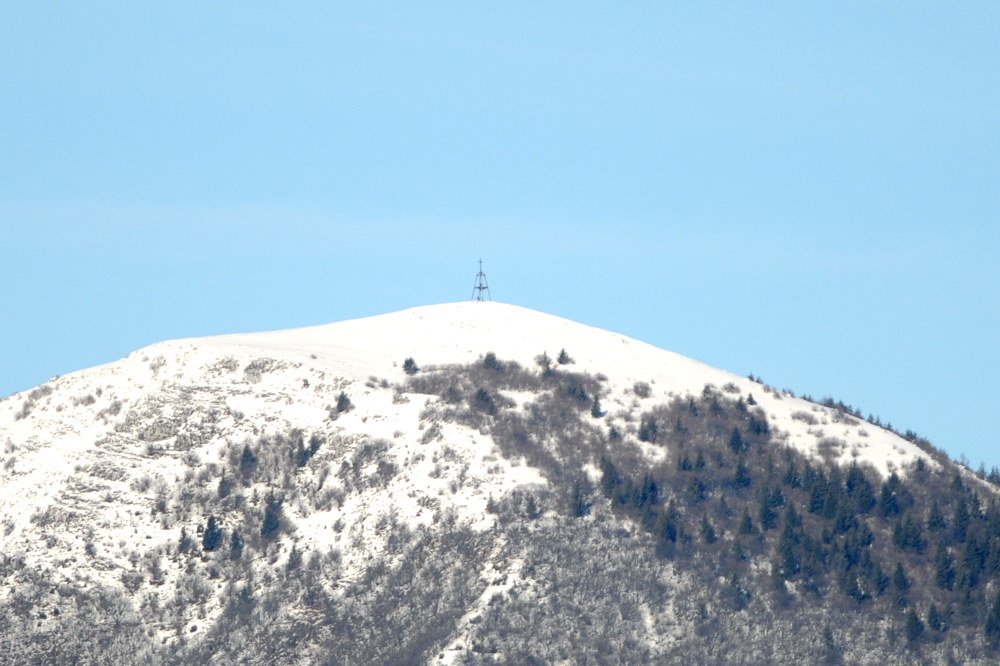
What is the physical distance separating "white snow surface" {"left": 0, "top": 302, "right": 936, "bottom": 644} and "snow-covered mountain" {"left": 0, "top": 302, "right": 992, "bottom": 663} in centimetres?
21

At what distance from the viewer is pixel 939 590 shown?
132000mm

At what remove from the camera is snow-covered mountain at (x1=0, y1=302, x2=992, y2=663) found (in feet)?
417

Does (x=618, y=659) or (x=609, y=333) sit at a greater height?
(x=609, y=333)

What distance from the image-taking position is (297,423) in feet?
478

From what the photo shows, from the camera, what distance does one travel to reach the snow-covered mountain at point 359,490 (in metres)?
127

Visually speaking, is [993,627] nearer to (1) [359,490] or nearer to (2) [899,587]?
(2) [899,587]

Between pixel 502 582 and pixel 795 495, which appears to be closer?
pixel 502 582

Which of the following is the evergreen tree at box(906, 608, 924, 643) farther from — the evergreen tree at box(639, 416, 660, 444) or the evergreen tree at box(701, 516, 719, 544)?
the evergreen tree at box(639, 416, 660, 444)

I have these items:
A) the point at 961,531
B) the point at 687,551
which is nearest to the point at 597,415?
the point at 687,551

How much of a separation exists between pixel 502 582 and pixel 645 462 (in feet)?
61.6

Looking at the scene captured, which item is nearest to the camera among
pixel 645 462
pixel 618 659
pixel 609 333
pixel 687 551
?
pixel 618 659

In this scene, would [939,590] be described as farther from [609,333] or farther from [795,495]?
[609,333]

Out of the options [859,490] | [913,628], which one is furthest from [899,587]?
[859,490]

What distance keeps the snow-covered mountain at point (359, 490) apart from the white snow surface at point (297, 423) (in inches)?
8.5
